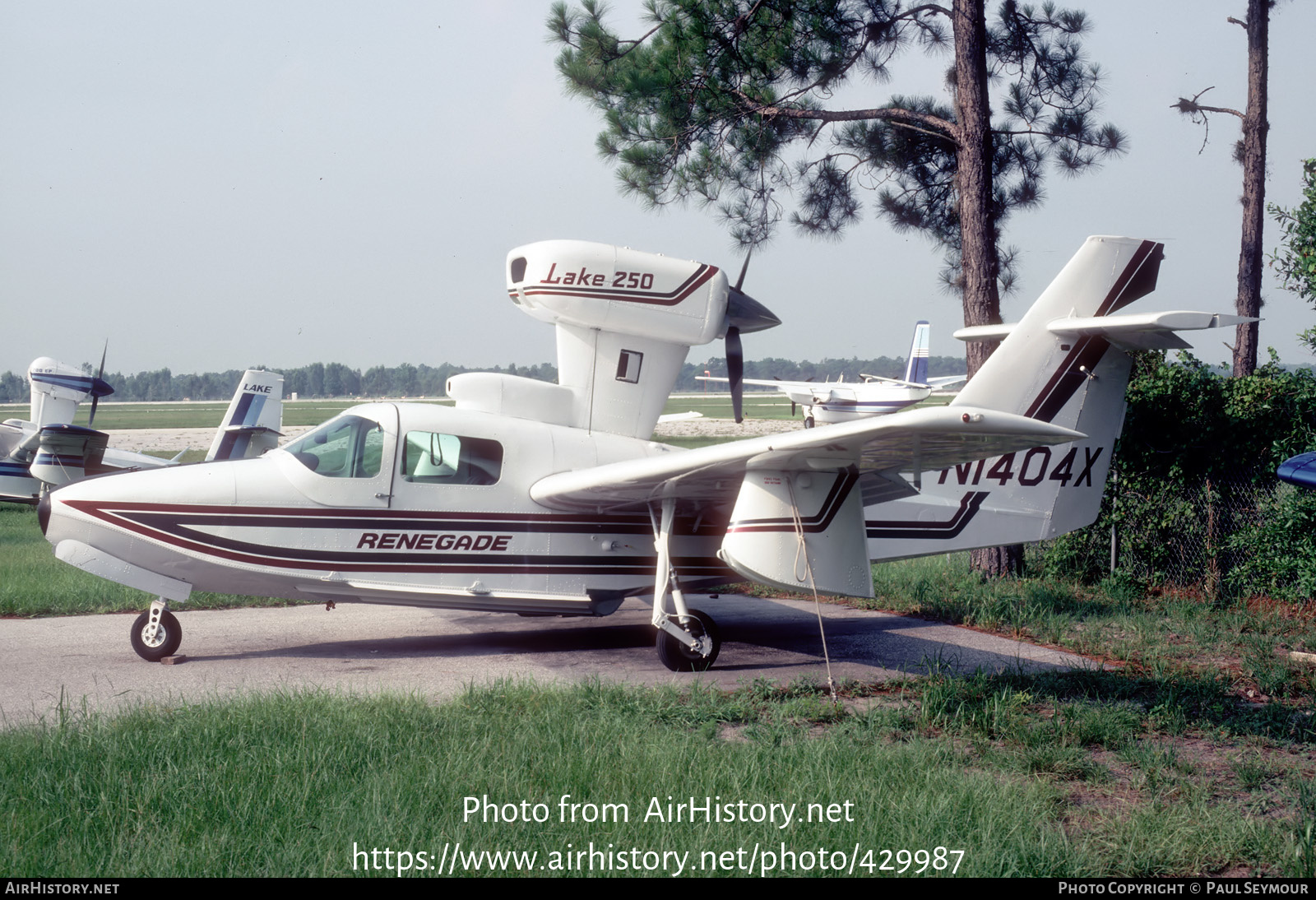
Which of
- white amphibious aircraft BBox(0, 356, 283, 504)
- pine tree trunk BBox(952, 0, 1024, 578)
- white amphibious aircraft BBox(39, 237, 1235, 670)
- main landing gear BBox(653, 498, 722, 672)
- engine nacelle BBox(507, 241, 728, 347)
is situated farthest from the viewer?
white amphibious aircraft BBox(0, 356, 283, 504)

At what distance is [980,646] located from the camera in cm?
877

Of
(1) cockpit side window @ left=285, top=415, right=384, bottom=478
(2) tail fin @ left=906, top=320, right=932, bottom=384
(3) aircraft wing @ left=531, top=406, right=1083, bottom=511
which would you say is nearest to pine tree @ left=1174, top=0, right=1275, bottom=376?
(3) aircraft wing @ left=531, top=406, right=1083, bottom=511

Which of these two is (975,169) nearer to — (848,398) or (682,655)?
(682,655)

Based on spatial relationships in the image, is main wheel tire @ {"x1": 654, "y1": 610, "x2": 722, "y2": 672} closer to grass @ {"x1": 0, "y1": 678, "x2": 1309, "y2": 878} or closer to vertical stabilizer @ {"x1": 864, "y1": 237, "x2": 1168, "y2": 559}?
grass @ {"x1": 0, "y1": 678, "x2": 1309, "y2": 878}

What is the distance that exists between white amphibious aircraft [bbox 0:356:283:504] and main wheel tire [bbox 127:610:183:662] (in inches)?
476

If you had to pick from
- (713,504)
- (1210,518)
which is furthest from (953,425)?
(1210,518)

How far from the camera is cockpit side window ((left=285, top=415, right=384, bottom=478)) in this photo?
313 inches

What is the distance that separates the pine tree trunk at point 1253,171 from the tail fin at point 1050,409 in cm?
929

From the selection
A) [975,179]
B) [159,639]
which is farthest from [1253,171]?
[159,639]

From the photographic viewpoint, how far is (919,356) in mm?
52750

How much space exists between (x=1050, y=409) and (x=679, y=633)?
4151 mm

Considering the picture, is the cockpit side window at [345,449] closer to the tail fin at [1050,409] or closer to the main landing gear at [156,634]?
the main landing gear at [156,634]

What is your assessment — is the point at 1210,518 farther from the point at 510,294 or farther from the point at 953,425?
the point at 510,294

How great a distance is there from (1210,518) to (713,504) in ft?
19.9
